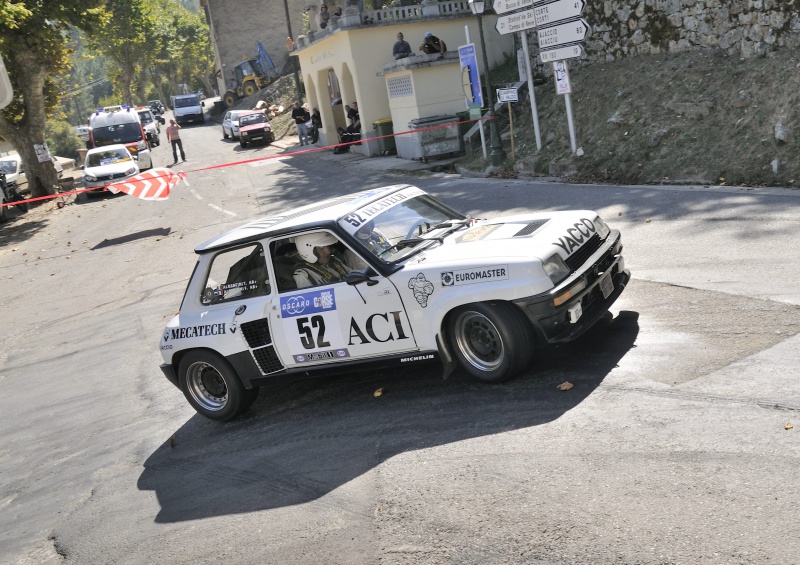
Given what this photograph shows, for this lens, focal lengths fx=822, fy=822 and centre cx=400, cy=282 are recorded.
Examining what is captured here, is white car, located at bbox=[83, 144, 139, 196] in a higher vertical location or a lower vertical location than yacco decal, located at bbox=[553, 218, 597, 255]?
higher

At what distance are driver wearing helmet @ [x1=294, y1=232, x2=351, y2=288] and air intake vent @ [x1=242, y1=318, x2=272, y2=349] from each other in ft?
1.60

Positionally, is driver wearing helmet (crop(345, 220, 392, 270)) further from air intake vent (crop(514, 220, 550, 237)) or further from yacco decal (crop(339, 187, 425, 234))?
air intake vent (crop(514, 220, 550, 237))

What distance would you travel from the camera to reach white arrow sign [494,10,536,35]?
1836cm

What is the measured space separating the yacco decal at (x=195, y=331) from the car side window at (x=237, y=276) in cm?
25

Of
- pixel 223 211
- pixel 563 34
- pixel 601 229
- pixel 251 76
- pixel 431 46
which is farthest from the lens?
pixel 251 76

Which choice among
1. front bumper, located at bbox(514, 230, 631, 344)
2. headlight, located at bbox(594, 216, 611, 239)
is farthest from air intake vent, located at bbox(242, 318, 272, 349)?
headlight, located at bbox(594, 216, 611, 239)

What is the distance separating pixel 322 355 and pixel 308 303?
1.54 feet

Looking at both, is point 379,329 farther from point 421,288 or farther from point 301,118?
point 301,118

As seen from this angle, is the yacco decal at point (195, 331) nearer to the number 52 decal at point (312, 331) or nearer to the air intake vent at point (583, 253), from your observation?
the number 52 decal at point (312, 331)

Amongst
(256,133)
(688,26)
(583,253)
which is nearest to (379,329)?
(583,253)

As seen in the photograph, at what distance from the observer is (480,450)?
18.5ft

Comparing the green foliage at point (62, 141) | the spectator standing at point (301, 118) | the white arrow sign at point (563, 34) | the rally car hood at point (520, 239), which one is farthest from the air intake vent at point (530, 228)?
the green foliage at point (62, 141)

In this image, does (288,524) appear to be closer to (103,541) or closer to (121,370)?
(103,541)

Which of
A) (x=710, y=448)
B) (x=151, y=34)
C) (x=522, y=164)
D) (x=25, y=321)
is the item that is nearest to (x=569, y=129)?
(x=522, y=164)
